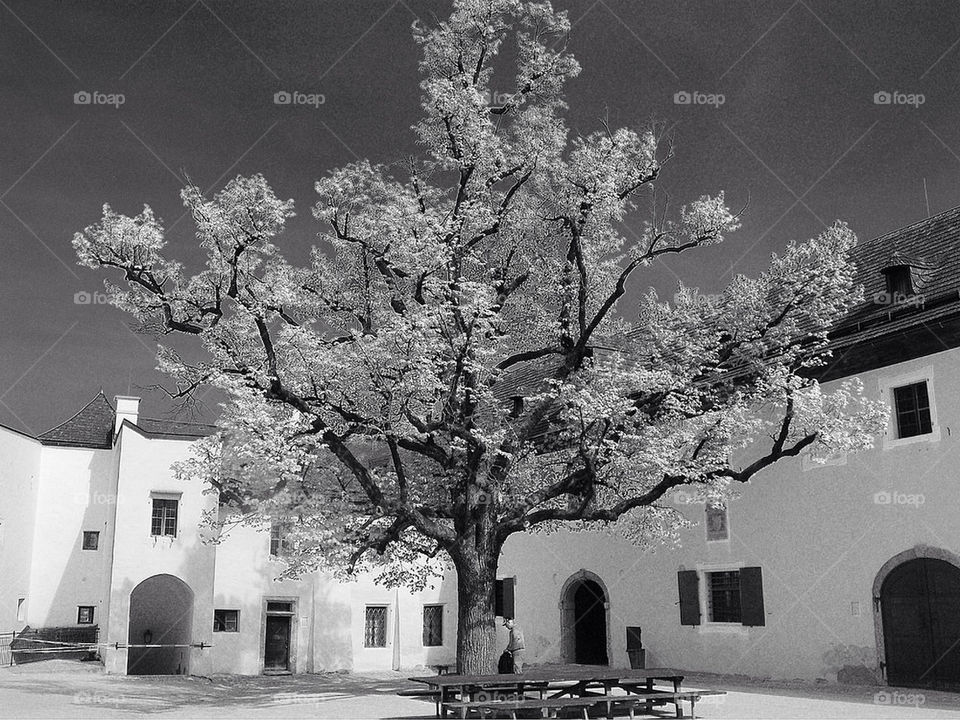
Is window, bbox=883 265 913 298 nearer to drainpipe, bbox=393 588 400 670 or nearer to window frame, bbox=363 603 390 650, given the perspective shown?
drainpipe, bbox=393 588 400 670

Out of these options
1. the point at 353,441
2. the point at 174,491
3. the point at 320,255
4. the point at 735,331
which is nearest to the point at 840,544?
the point at 735,331

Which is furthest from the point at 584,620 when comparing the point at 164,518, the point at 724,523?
the point at 164,518

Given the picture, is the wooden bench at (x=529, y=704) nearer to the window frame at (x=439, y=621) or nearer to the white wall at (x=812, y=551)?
the white wall at (x=812, y=551)

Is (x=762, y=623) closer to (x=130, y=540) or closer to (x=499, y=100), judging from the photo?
(x=499, y=100)

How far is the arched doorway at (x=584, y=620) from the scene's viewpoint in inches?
942

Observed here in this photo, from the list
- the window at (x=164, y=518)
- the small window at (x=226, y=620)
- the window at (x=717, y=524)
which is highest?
the window at (x=164, y=518)

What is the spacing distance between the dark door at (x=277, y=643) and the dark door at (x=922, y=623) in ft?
51.6

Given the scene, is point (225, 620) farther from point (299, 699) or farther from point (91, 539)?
point (299, 699)

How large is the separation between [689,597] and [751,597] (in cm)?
184

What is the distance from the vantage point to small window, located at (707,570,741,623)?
19.8 meters

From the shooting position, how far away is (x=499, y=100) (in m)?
15.9

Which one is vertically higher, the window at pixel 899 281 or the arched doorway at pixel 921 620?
the window at pixel 899 281

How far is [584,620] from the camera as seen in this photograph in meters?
24.4

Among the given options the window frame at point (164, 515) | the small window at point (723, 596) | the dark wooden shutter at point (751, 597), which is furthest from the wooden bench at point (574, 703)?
the window frame at point (164, 515)
